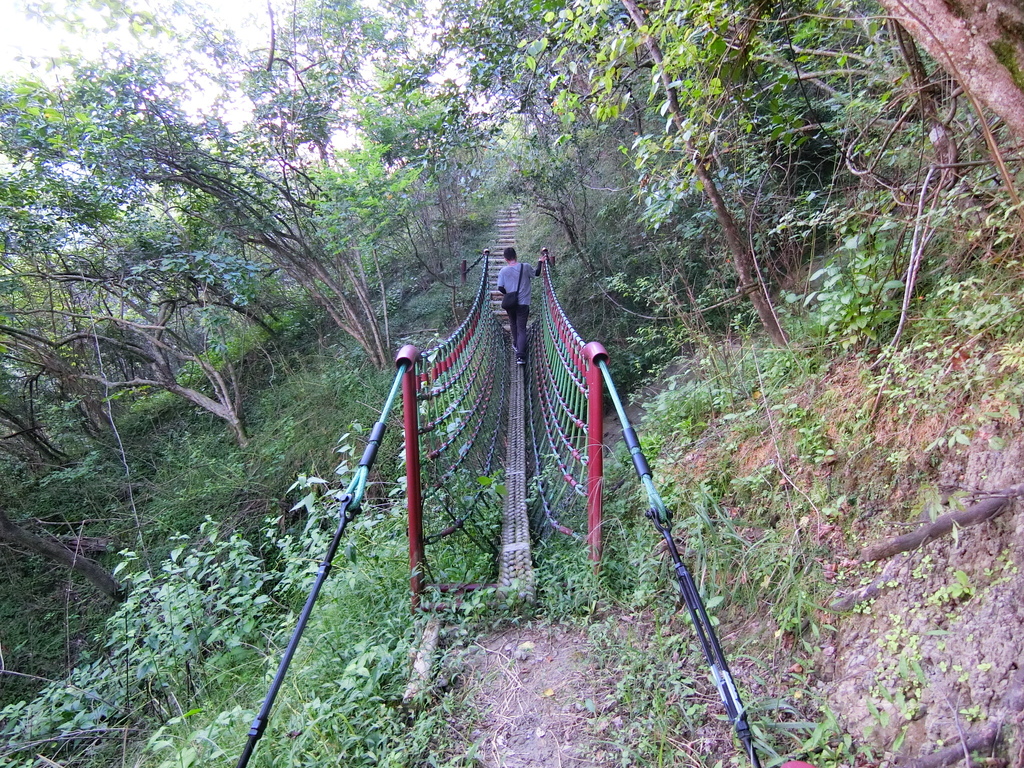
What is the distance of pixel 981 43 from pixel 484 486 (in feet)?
6.10

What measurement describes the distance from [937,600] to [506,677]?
107cm

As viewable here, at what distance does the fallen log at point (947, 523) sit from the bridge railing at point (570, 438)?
2.54 ft

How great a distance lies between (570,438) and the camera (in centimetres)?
244

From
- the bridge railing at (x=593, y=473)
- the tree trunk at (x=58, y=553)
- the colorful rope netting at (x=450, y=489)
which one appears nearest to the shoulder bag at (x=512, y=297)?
the bridge railing at (x=593, y=473)

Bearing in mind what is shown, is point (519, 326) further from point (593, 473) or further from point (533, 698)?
point (533, 698)

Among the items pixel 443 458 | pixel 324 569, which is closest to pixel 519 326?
pixel 443 458

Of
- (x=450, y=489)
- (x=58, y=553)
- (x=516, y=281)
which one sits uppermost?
(x=516, y=281)

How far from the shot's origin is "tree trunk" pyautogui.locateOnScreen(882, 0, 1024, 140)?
0.91 metres

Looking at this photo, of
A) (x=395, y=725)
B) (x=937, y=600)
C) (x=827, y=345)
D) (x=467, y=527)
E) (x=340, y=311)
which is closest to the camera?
(x=937, y=600)

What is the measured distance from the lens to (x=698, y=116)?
6.49 ft

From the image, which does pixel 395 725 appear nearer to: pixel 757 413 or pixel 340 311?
pixel 757 413

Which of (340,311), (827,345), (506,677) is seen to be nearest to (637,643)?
(506,677)

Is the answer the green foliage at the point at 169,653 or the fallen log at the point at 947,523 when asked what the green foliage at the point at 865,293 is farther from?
the green foliage at the point at 169,653

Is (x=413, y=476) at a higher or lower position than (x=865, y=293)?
higher
